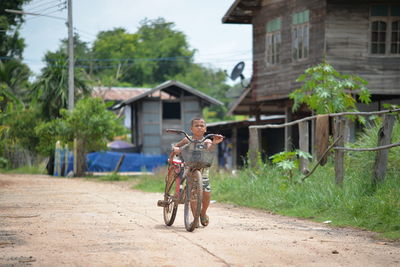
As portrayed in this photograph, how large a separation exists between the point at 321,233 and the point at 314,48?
14.5m

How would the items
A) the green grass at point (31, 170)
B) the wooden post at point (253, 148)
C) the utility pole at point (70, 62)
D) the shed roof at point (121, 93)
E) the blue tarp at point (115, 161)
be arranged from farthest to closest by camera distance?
the shed roof at point (121, 93), the blue tarp at point (115, 161), the green grass at point (31, 170), the utility pole at point (70, 62), the wooden post at point (253, 148)

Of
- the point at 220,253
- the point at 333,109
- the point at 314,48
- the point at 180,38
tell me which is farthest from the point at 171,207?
the point at 180,38

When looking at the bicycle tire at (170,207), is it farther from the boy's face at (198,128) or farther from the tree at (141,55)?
the tree at (141,55)

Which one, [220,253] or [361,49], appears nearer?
[220,253]

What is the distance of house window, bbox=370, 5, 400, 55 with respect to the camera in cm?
2127

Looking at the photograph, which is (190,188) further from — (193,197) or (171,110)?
(171,110)

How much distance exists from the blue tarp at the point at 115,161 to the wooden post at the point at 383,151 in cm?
2549

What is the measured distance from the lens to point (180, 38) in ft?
212

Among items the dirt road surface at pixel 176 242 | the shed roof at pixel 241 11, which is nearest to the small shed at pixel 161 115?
the shed roof at pixel 241 11

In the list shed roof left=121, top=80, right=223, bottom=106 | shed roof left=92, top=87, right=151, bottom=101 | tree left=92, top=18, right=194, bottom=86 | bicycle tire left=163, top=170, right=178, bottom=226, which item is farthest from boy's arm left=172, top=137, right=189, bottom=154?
tree left=92, top=18, right=194, bottom=86

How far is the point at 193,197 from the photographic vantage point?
7.99 meters

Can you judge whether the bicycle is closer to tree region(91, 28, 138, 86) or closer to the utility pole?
the utility pole

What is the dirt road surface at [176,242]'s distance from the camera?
18.4 feet

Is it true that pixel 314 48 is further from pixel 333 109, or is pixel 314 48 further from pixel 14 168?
pixel 14 168
